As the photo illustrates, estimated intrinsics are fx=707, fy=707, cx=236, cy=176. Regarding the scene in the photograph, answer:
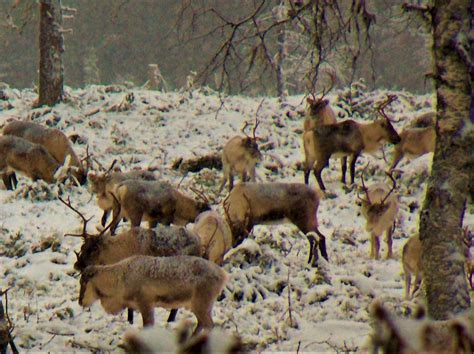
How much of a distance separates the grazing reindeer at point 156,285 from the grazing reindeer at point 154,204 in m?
2.62

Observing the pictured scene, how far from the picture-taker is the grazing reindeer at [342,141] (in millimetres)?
12625

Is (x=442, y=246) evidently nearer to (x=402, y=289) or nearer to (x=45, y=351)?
(x=402, y=289)

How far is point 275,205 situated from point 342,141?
12.9ft

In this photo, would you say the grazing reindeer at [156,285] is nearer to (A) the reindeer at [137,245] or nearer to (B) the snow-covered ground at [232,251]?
(B) the snow-covered ground at [232,251]

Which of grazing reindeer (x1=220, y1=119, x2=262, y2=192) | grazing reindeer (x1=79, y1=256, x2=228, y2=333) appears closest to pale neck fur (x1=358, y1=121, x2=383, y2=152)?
grazing reindeer (x1=220, y1=119, x2=262, y2=192)

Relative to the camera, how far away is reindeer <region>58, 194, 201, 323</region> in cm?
717

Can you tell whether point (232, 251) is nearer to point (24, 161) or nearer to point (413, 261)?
point (413, 261)

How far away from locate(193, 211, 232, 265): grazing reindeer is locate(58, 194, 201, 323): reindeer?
417 millimetres

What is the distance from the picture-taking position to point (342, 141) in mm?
12773

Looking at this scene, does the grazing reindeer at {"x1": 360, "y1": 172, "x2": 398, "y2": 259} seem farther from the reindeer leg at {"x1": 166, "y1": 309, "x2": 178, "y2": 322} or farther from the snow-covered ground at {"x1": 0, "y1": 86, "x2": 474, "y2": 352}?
the reindeer leg at {"x1": 166, "y1": 309, "x2": 178, "y2": 322}

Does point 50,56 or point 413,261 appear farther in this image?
point 50,56

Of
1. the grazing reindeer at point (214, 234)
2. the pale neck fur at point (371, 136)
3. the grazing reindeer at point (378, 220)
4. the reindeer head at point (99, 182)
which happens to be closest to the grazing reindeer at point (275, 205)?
the grazing reindeer at point (214, 234)

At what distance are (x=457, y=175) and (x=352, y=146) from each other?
7.12 metres

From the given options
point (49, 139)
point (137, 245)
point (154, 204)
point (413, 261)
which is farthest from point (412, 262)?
point (49, 139)
